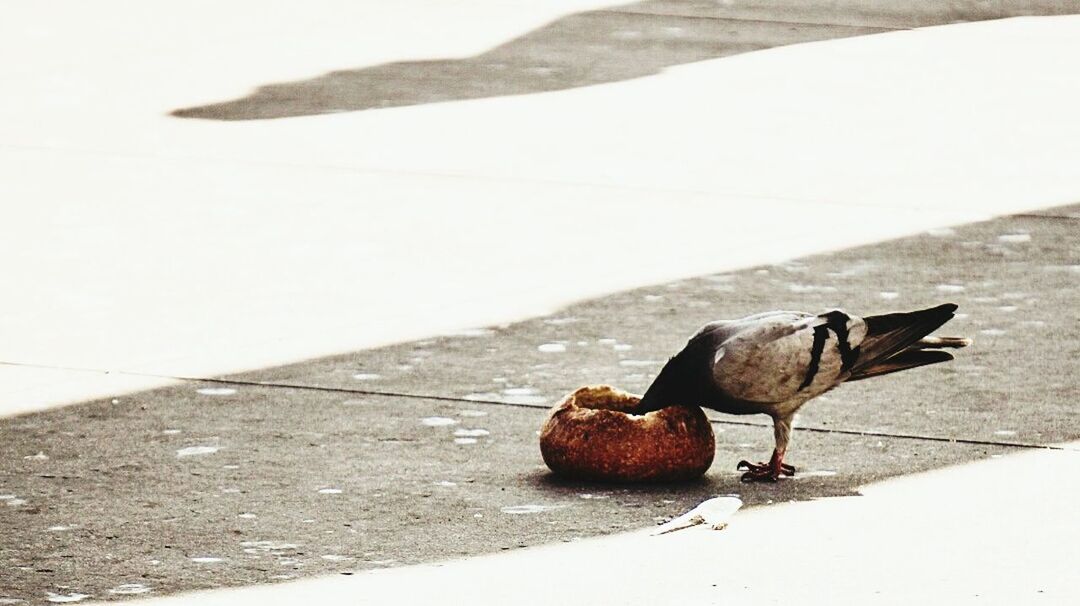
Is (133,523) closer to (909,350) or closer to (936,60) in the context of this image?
(909,350)

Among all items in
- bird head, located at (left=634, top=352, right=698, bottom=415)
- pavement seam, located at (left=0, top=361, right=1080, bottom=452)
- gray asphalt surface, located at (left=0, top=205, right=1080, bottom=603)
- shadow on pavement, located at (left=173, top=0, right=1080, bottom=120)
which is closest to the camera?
gray asphalt surface, located at (left=0, top=205, right=1080, bottom=603)

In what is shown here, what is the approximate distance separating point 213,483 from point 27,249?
3448 millimetres

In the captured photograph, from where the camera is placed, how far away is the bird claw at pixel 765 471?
543 centimetres

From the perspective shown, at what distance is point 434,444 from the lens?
583 centimetres

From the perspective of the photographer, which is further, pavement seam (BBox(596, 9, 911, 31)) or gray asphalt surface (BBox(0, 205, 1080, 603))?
pavement seam (BBox(596, 9, 911, 31))

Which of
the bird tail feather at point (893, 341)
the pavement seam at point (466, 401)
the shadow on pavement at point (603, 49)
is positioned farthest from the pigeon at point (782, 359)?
the shadow on pavement at point (603, 49)

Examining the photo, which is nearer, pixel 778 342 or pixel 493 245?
pixel 778 342

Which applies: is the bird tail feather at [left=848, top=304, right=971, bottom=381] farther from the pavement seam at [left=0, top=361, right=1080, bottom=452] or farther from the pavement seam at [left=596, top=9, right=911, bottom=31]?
the pavement seam at [left=596, top=9, right=911, bottom=31]

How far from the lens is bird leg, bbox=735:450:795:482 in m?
5.42

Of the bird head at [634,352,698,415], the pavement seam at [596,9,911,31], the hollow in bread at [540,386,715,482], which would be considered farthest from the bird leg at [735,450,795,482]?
the pavement seam at [596,9,911,31]

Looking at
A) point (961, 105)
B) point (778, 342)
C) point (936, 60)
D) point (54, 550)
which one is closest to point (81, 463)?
point (54, 550)

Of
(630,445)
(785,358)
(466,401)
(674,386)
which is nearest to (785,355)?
(785,358)

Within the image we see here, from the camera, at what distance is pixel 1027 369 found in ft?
21.9

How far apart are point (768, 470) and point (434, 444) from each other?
96 cm
